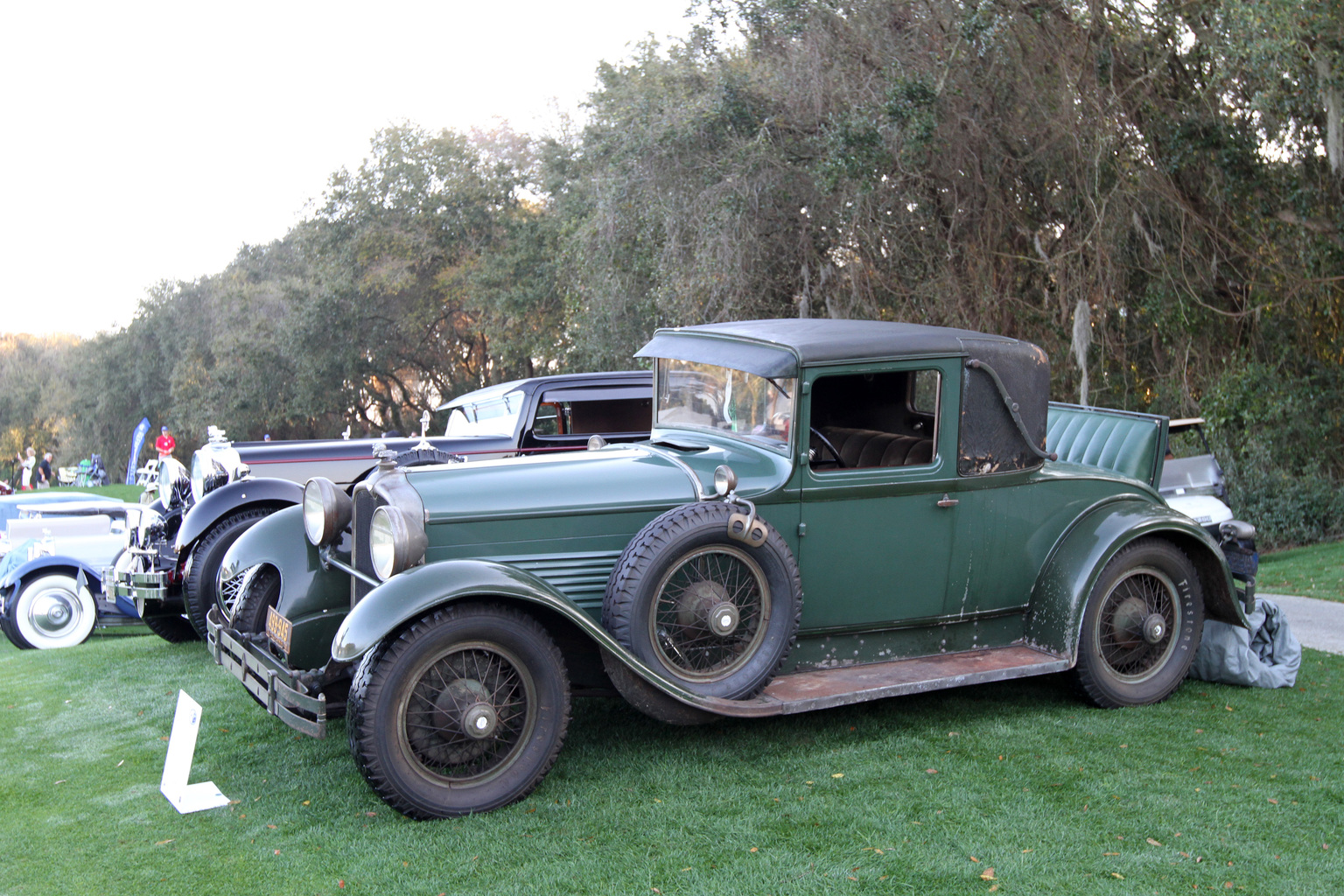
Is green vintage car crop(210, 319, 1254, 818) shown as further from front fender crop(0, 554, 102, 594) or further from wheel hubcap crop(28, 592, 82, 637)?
wheel hubcap crop(28, 592, 82, 637)

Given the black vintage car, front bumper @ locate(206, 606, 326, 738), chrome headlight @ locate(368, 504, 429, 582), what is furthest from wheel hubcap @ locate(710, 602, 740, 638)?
the black vintage car

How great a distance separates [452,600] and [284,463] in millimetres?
5173

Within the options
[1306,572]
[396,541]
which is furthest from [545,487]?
[1306,572]

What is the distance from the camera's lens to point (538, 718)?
3.84 metres

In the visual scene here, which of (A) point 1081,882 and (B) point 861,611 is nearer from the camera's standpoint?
(A) point 1081,882

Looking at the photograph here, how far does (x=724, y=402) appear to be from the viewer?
484cm

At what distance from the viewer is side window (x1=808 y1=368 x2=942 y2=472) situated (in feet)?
15.4

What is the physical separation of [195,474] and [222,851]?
17.8 ft

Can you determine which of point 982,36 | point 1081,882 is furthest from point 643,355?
point 982,36

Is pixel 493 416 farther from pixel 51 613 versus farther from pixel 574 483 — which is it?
pixel 574 483

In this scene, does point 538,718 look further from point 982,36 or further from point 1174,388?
point 1174,388

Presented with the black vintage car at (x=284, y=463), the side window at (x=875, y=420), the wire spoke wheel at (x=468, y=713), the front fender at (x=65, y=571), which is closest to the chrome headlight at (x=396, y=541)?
the wire spoke wheel at (x=468, y=713)

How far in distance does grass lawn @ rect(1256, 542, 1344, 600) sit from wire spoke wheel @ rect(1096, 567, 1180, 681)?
424 centimetres

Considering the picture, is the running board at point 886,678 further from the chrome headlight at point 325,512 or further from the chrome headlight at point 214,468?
the chrome headlight at point 214,468
